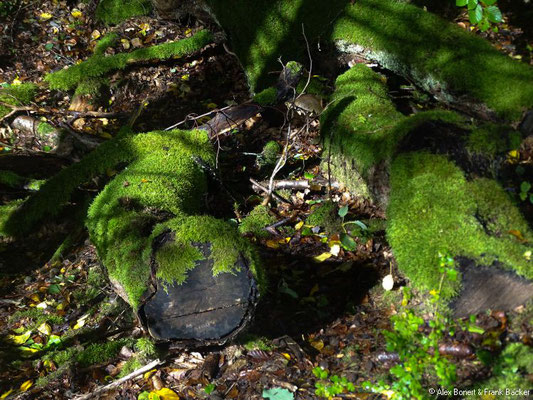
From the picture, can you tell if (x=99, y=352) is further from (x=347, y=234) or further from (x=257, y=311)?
(x=347, y=234)

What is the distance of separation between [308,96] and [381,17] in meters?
1.14

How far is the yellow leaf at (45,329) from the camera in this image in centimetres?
381

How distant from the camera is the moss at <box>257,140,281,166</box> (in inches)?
195

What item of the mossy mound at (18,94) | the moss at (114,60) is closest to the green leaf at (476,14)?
the moss at (114,60)

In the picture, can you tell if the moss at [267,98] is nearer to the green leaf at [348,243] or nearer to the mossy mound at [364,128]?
the mossy mound at [364,128]

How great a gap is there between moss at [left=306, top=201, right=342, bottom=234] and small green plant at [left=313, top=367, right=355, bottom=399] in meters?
1.43

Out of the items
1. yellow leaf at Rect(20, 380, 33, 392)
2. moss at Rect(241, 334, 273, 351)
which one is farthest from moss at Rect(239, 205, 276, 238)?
yellow leaf at Rect(20, 380, 33, 392)

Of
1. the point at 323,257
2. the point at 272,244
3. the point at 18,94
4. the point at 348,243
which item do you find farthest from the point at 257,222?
the point at 18,94

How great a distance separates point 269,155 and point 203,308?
2.62 m

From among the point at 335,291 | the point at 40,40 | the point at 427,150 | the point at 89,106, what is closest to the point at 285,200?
the point at 335,291

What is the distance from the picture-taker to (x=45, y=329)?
3.83m

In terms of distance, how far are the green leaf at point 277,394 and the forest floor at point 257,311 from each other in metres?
0.02

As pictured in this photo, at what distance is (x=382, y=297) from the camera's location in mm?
3230

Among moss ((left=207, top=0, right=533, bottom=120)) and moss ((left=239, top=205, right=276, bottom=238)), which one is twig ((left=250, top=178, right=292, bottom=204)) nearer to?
moss ((left=239, top=205, right=276, bottom=238))
